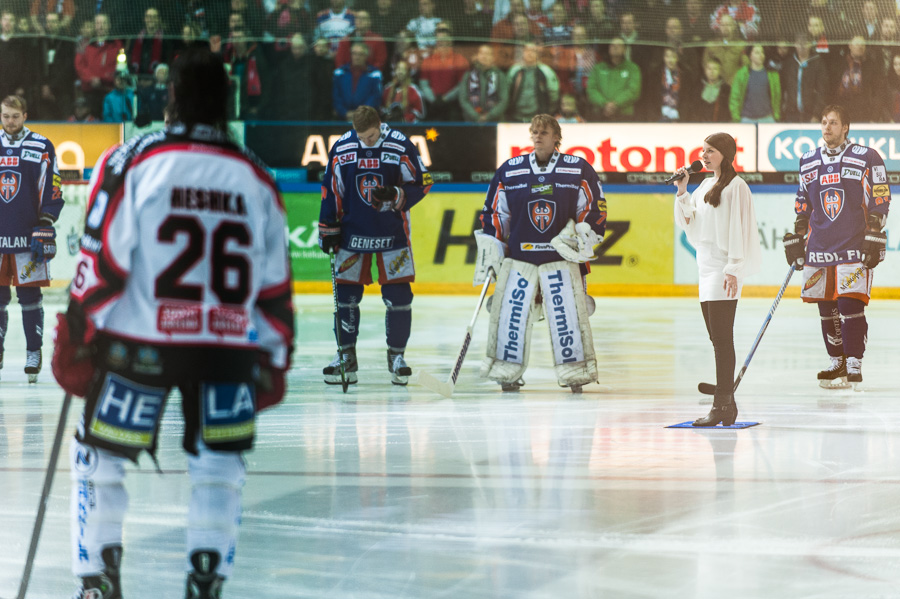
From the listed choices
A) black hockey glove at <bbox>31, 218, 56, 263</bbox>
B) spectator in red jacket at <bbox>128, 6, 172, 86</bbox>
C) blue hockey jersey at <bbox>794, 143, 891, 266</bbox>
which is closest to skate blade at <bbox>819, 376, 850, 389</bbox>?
blue hockey jersey at <bbox>794, 143, 891, 266</bbox>

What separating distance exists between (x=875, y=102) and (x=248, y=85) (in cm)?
723

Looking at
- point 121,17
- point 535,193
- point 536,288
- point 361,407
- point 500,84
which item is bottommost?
point 361,407

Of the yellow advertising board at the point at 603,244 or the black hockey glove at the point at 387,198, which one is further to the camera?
the yellow advertising board at the point at 603,244

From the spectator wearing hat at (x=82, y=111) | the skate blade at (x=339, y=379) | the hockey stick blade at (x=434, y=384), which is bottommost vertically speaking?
the skate blade at (x=339, y=379)

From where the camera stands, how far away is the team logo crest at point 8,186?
6508 mm

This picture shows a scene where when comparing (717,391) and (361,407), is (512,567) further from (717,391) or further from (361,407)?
(361,407)

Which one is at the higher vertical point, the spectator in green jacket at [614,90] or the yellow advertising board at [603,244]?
the spectator in green jacket at [614,90]

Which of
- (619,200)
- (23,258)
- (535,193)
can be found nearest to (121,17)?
(619,200)

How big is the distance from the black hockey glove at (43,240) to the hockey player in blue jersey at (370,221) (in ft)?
5.09

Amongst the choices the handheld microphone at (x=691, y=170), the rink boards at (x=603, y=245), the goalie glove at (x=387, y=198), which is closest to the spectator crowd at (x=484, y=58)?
the rink boards at (x=603, y=245)

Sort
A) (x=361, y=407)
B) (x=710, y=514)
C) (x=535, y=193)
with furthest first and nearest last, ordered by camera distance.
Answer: (x=535, y=193) < (x=361, y=407) < (x=710, y=514)

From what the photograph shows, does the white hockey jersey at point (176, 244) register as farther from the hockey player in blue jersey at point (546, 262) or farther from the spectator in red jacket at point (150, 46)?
the spectator in red jacket at point (150, 46)

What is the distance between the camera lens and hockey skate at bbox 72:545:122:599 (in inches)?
92.4

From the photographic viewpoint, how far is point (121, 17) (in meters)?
13.2
